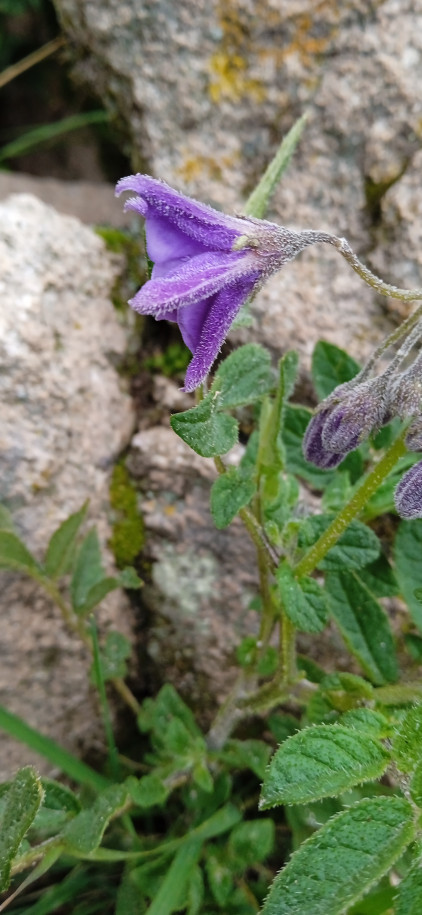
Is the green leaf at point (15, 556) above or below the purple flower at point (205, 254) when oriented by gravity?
below

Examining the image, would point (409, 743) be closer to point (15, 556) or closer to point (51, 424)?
point (15, 556)

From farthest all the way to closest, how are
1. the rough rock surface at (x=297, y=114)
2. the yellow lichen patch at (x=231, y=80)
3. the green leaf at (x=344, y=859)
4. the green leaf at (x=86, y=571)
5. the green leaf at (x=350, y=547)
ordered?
the yellow lichen patch at (x=231, y=80)
the rough rock surface at (x=297, y=114)
the green leaf at (x=86, y=571)
the green leaf at (x=350, y=547)
the green leaf at (x=344, y=859)

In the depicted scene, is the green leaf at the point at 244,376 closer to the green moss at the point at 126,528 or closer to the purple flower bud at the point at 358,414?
the purple flower bud at the point at 358,414

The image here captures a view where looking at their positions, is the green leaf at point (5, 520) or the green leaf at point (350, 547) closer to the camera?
the green leaf at point (350, 547)

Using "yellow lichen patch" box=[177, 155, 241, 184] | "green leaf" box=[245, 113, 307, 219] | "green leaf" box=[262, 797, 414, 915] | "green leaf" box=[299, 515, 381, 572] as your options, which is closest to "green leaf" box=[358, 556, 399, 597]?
"green leaf" box=[299, 515, 381, 572]

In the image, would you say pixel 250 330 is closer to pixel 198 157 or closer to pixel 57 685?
pixel 198 157

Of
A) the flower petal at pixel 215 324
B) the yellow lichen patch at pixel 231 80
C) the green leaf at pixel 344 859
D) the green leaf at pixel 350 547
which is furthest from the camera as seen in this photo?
the yellow lichen patch at pixel 231 80

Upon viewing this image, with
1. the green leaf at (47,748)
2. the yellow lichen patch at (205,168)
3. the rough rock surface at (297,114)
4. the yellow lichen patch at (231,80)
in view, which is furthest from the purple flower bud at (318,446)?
the yellow lichen patch at (231,80)
